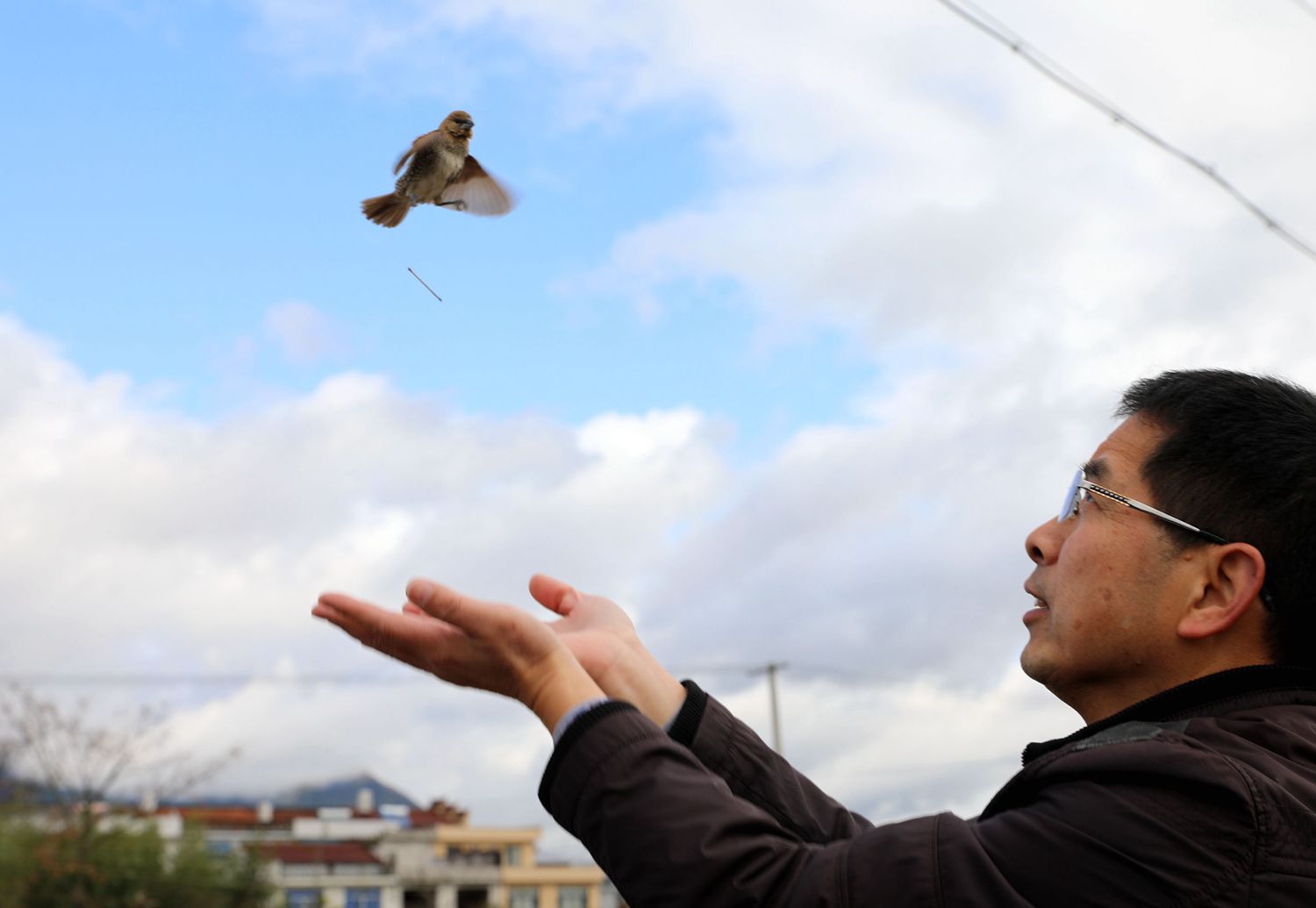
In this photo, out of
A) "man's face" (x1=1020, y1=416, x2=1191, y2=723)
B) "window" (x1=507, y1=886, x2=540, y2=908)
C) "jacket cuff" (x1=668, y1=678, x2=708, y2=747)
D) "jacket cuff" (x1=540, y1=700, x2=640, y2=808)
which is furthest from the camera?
"window" (x1=507, y1=886, x2=540, y2=908)

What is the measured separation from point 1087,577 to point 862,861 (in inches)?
26.0

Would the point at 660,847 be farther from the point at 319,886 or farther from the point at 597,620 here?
the point at 319,886

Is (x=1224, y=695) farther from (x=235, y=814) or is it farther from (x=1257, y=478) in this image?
(x=235, y=814)

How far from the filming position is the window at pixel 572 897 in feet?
253

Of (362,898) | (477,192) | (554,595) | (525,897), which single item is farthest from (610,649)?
(525,897)

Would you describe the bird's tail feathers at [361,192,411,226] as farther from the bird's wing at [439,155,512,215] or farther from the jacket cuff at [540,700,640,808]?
→ the jacket cuff at [540,700,640,808]

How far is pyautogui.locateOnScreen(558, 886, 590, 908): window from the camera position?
77.1m

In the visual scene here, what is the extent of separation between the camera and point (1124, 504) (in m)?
2.12

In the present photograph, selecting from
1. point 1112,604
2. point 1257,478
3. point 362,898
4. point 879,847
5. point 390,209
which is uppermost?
point 362,898

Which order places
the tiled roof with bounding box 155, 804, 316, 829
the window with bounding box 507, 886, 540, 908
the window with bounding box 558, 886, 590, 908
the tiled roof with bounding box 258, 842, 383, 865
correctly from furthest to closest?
the window with bounding box 558, 886, 590, 908 → the tiled roof with bounding box 155, 804, 316, 829 → the window with bounding box 507, 886, 540, 908 → the tiled roof with bounding box 258, 842, 383, 865

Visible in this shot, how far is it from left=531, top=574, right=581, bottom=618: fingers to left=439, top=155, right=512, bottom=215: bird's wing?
0.61m

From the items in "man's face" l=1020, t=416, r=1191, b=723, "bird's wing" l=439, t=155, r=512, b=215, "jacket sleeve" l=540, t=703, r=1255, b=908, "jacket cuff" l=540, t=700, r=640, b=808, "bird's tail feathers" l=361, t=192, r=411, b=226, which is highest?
"bird's wing" l=439, t=155, r=512, b=215

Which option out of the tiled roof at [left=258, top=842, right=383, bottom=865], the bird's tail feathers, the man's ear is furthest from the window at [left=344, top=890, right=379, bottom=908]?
the bird's tail feathers

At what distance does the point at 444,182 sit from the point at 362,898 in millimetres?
77056
